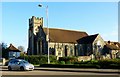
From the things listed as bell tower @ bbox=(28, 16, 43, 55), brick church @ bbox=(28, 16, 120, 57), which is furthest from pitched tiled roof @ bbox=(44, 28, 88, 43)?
bell tower @ bbox=(28, 16, 43, 55)

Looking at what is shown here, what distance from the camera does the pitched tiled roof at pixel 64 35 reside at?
8421cm

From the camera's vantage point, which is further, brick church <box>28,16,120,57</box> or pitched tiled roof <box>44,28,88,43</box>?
pitched tiled roof <box>44,28,88,43</box>

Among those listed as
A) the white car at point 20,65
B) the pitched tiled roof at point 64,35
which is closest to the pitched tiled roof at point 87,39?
the pitched tiled roof at point 64,35

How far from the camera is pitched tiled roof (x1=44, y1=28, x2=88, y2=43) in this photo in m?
84.2

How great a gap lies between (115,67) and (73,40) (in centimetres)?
5247

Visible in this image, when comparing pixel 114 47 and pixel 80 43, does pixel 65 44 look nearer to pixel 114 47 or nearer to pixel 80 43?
pixel 80 43

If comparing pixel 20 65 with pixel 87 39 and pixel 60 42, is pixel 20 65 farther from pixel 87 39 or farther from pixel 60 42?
pixel 87 39

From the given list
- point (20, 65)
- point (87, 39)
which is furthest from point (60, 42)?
point (20, 65)

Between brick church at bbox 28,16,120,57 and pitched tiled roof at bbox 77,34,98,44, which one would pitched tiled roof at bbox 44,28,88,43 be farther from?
pitched tiled roof at bbox 77,34,98,44

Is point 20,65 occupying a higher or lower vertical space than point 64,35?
lower

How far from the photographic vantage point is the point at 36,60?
63438mm

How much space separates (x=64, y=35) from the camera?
8856cm

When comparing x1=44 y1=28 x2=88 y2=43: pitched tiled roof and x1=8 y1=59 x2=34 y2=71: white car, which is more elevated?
x1=44 y1=28 x2=88 y2=43: pitched tiled roof

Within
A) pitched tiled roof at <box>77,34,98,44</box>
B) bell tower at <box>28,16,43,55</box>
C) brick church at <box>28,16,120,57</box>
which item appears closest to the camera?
brick church at <box>28,16,120,57</box>
